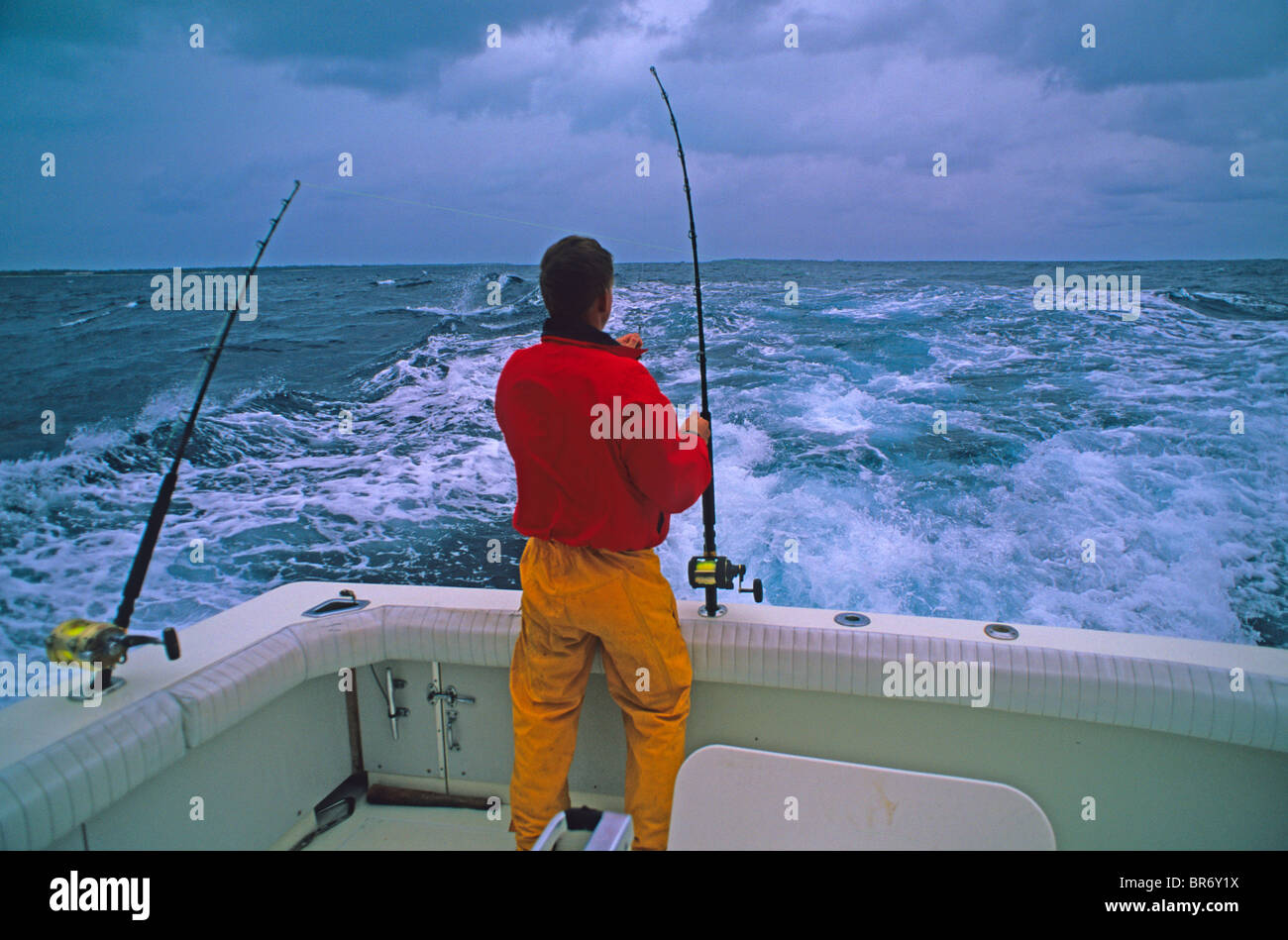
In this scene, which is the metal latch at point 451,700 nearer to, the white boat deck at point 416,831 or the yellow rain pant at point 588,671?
the white boat deck at point 416,831

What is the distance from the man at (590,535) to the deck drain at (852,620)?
398 mm

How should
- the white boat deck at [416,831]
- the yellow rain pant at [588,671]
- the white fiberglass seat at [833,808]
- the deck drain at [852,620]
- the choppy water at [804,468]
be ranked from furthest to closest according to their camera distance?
the choppy water at [804,468] → the white boat deck at [416,831] → the deck drain at [852,620] → the yellow rain pant at [588,671] → the white fiberglass seat at [833,808]

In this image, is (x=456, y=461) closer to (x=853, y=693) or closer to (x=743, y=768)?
(x=853, y=693)

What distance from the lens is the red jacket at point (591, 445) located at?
49.9 inches

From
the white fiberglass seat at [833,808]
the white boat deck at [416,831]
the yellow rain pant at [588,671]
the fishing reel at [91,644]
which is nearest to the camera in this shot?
the white fiberglass seat at [833,808]

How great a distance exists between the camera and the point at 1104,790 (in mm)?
1451

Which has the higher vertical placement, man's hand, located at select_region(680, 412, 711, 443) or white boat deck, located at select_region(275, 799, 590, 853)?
man's hand, located at select_region(680, 412, 711, 443)

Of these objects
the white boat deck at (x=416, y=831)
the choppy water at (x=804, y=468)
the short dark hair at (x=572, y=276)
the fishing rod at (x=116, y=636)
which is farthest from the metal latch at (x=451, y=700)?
the choppy water at (x=804, y=468)

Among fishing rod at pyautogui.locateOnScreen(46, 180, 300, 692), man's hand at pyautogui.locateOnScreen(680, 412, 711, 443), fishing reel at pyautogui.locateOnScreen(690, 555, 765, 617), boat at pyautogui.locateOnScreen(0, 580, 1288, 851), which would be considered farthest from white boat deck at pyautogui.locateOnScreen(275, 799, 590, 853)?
man's hand at pyautogui.locateOnScreen(680, 412, 711, 443)

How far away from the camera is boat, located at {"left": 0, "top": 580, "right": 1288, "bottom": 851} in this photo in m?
1.01

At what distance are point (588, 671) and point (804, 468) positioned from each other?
3.72m

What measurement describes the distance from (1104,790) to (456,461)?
15.5ft

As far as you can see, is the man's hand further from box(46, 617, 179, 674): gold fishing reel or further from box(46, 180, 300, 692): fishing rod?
box(46, 617, 179, 674): gold fishing reel

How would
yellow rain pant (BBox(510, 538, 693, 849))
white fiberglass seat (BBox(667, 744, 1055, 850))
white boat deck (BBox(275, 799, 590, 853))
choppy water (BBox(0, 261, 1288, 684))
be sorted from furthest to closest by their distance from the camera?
choppy water (BBox(0, 261, 1288, 684)) < white boat deck (BBox(275, 799, 590, 853)) < yellow rain pant (BBox(510, 538, 693, 849)) < white fiberglass seat (BBox(667, 744, 1055, 850))
